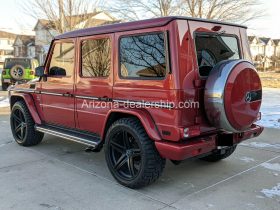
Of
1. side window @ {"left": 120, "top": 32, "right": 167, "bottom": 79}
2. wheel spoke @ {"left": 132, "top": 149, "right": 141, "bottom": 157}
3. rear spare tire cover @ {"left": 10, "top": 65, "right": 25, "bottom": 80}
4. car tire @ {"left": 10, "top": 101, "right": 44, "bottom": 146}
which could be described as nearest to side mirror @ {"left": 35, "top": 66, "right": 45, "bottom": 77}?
car tire @ {"left": 10, "top": 101, "right": 44, "bottom": 146}

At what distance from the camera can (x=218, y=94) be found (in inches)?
152

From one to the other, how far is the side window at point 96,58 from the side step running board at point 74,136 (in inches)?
35.4

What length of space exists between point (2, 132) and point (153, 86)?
16.2 feet

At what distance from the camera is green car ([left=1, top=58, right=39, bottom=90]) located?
51.8 feet

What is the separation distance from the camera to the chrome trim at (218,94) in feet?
12.7

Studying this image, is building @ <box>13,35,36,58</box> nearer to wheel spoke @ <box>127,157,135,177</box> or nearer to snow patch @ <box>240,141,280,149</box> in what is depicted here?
snow patch @ <box>240,141,280,149</box>

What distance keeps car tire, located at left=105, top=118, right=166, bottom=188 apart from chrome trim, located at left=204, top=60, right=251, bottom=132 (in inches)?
31.3

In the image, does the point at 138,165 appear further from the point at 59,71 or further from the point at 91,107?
the point at 59,71

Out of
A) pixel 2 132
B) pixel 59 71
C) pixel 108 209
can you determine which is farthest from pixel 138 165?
pixel 2 132

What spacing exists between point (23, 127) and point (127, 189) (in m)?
2.91

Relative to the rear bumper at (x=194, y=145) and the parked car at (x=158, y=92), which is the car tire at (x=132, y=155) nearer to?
the parked car at (x=158, y=92)

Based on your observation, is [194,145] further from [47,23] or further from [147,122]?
[47,23]

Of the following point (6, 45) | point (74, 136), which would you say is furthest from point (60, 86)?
point (6, 45)

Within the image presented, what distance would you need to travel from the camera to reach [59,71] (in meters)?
5.61
